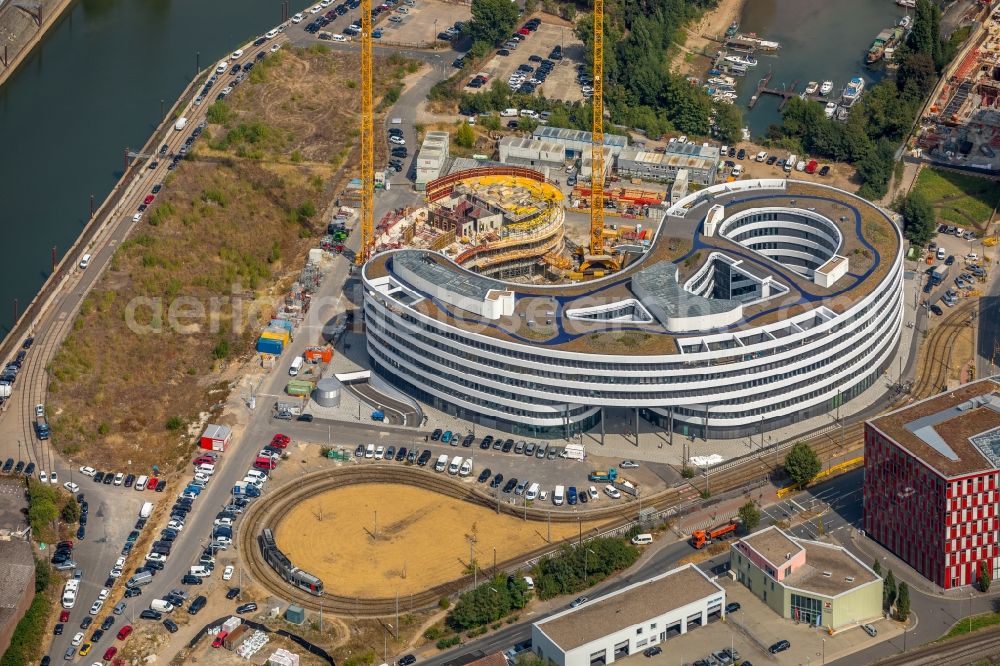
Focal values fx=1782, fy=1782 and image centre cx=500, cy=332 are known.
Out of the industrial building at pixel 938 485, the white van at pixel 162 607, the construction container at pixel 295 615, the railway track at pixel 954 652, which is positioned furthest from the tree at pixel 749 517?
the white van at pixel 162 607

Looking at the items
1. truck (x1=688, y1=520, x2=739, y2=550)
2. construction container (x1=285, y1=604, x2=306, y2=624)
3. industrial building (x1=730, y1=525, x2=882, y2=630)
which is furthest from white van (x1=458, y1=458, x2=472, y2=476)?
industrial building (x1=730, y1=525, x2=882, y2=630)

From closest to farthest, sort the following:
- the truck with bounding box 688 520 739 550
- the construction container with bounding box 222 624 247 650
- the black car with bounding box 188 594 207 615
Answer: the construction container with bounding box 222 624 247 650
the black car with bounding box 188 594 207 615
the truck with bounding box 688 520 739 550

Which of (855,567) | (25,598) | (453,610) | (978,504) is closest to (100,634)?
(25,598)

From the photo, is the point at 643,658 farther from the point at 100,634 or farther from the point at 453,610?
the point at 100,634

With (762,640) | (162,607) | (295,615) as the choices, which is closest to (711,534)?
(762,640)

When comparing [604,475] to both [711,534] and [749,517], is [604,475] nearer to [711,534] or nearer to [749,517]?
[711,534]

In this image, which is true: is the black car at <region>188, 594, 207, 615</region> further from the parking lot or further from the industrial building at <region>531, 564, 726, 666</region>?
the parking lot
